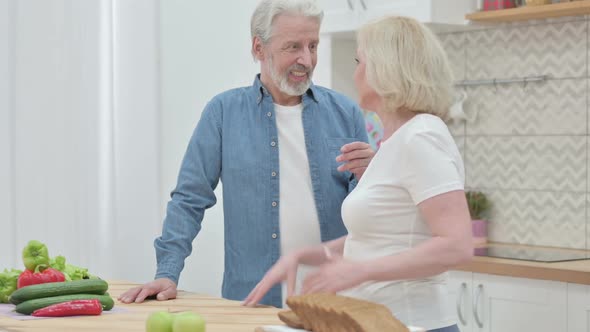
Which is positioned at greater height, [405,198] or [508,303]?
[405,198]

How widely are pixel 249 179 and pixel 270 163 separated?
0.08m

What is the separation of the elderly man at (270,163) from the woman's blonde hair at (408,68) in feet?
2.33

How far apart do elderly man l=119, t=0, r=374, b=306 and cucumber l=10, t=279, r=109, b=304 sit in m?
0.32

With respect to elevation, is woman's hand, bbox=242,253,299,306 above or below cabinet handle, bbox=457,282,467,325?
above

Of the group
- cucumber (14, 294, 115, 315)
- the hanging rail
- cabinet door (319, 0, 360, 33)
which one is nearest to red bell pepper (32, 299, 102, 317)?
cucumber (14, 294, 115, 315)

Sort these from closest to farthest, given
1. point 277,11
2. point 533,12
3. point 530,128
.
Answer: point 277,11, point 533,12, point 530,128

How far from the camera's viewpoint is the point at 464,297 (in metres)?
3.71

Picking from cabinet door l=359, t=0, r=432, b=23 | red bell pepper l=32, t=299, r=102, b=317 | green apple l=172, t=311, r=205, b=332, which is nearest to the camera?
green apple l=172, t=311, r=205, b=332

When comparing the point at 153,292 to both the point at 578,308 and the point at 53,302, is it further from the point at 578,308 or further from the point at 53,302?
the point at 578,308

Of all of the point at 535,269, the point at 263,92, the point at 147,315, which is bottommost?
the point at 535,269

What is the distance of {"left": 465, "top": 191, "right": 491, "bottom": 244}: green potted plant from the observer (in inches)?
165

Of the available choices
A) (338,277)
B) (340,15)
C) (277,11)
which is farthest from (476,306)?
(338,277)

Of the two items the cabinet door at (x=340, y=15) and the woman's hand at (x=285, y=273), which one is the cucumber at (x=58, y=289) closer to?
the woman's hand at (x=285, y=273)

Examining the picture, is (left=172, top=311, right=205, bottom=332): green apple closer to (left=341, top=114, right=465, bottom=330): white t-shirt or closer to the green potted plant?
(left=341, top=114, right=465, bottom=330): white t-shirt
